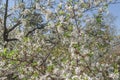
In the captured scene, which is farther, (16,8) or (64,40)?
(16,8)

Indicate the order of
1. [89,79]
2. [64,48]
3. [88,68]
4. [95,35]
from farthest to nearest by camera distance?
Answer: 1. [95,35]
2. [64,48]
3. [88,68]
4. [89,79]

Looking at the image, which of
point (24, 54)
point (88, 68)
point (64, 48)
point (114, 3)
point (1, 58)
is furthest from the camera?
point (114, 3)

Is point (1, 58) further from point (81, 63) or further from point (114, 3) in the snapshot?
point (114, 3)

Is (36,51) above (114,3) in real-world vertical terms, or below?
below

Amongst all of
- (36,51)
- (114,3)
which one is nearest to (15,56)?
(36,51)

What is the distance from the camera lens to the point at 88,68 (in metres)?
6.12

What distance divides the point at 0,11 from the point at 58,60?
26.7 ft

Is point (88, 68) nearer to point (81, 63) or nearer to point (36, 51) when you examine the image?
point (81, 63)

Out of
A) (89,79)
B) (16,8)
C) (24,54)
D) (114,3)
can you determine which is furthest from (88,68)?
(16,8)

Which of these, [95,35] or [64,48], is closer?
[64,48]

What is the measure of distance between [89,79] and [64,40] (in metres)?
1.92

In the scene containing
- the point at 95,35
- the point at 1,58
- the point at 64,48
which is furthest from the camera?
the point at 95,35

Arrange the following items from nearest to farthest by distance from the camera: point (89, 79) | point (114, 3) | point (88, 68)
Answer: point (89, 79) → point (88, 68) → point (114, 3)

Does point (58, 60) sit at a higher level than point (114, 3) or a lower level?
lower
